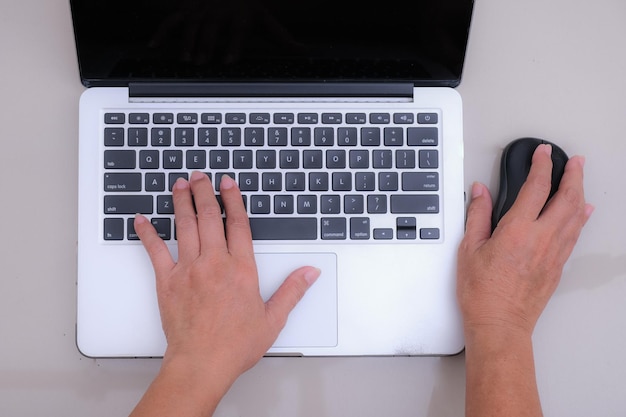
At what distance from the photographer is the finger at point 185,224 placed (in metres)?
0.67

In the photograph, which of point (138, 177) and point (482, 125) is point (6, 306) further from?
point (482, 125)

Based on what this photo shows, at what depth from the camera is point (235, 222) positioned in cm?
67

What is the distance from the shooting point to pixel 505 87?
2.42 feet

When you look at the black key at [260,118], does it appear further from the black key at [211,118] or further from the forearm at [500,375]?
the forearm at [500,375]

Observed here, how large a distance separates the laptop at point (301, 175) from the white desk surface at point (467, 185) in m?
0.05

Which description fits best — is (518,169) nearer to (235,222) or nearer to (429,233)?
(429,233)

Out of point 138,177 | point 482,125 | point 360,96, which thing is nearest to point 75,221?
point 138,177

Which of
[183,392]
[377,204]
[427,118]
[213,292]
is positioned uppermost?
[427,118]

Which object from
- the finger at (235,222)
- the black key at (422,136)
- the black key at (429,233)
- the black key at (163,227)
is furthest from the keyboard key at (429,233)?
the black key at (163,227)

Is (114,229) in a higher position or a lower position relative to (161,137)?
lower

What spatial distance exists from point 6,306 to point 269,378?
35 cm

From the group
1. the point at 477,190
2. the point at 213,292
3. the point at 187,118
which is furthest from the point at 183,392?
the point at 477,190

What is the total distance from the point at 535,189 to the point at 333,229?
257 millimetres

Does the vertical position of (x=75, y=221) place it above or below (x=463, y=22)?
below
